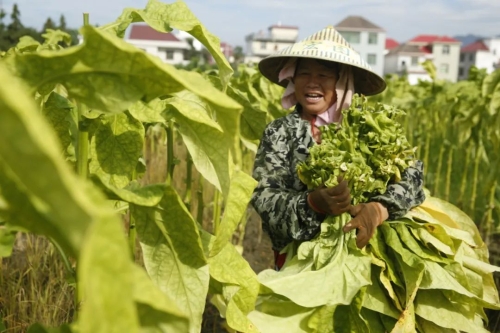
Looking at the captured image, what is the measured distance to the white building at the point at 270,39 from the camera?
52841 mm

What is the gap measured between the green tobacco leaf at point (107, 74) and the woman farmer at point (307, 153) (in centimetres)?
75

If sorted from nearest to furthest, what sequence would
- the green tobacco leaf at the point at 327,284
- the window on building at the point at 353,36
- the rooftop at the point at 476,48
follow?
the green tobacco leaf at the point at 327,284
the window on building at the point at 353,36
the rooftop at the point at 476,48

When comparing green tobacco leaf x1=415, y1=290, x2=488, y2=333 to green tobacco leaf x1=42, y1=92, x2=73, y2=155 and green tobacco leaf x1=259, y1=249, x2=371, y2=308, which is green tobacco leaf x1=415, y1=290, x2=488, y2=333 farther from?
green tobacco leaf x1=42, y1=92, x2=73, y2=155

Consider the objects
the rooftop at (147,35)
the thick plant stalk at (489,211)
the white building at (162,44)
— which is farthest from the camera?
the rooftop at (147,35)

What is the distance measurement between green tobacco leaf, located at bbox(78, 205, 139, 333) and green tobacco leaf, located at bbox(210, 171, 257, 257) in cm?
40

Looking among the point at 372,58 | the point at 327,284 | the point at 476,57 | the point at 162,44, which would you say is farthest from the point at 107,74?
the point at 476,57

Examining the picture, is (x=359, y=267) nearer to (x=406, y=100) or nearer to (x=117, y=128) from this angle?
(x=117, y=128)

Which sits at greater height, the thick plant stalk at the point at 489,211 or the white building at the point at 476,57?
the white building at the point at 476,57

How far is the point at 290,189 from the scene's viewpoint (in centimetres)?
152

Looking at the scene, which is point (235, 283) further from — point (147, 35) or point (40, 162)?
point (147, 35)

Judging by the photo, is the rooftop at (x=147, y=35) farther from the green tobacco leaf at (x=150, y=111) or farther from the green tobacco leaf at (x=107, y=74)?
the green tobacco leaf at (x=107, y=74)

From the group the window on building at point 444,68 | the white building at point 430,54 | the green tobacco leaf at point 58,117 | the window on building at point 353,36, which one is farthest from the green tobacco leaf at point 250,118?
the window on building at point 444,68

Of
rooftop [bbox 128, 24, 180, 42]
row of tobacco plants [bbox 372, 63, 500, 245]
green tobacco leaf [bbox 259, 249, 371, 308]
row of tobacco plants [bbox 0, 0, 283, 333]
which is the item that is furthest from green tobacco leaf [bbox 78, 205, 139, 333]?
rooftop [bbox 128, 24, 180, 42]

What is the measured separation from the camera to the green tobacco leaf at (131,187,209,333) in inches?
31.1
